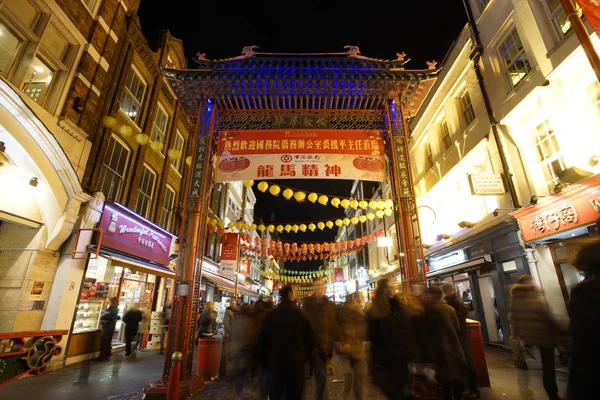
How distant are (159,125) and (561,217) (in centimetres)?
1731

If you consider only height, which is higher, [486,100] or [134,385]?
[486,100]

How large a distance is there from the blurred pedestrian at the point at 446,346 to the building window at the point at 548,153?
6.75 metres

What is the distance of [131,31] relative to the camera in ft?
40.7

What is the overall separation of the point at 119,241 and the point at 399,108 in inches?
436

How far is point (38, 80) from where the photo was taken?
8898 millimetres

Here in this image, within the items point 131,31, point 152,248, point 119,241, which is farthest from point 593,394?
point 131,31

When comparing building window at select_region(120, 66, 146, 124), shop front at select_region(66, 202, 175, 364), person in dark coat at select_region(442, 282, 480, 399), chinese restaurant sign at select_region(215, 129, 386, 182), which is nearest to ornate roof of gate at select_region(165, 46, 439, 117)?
chinese restaurant sign at select_region(215, 129, 386, 182)

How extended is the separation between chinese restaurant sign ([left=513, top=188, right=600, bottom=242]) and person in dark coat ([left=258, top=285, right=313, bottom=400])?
7.79 m

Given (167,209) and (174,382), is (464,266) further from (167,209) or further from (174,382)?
(167,209)

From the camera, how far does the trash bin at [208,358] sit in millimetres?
7779

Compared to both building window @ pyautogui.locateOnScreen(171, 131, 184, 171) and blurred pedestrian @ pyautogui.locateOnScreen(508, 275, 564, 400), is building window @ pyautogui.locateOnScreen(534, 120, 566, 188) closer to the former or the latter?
blurred pedestrian @ pyautogui.locateOnScreen(508, 275, 564, 400)

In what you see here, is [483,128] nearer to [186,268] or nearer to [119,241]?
[186,268]

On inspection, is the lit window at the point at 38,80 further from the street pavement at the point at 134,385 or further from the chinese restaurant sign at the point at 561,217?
the chinese restaurant sign at the point at 561,217

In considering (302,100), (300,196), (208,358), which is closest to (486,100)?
(302,100)
